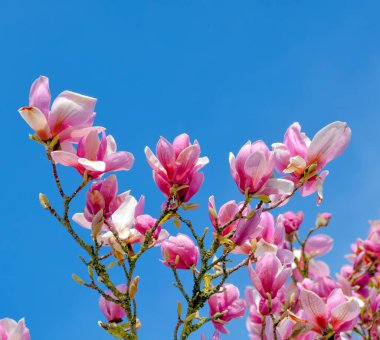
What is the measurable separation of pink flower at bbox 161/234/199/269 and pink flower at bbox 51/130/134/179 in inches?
13.0

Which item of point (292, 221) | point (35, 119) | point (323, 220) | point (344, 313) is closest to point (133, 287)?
point (35, 119)

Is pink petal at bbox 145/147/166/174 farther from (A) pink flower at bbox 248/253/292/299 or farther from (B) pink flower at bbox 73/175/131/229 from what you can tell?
(A) pink flower at bbox 248/253/292/299

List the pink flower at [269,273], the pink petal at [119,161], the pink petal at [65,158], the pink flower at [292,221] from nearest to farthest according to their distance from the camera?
1. the pink petal at [65,158]
2. the pink petal at [119,161]
3. the pink flower at [269,273]
4. the pink flower at [292,221]

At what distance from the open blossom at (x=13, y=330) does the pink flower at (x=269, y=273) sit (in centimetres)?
82

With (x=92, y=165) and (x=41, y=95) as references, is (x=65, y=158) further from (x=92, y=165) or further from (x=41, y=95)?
(x=41, y=95)

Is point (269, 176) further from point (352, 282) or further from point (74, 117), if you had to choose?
point (352, 282)

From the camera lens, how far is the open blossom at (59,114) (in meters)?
1.78

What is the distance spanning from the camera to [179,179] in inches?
73.6

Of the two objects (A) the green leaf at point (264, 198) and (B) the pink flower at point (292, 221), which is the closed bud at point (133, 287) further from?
(B) the pink flower at point (292, 221)

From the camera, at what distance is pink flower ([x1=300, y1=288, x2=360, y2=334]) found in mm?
1960

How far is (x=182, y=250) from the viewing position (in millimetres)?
2008

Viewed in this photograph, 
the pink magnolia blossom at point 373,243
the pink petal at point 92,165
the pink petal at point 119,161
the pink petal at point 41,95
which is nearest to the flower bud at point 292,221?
the pink magnolia blossom at point 373,243

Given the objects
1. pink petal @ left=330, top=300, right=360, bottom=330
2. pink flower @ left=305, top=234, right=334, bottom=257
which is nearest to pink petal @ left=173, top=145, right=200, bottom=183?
pink petal @ left=330, top=300, right=360, bottom=330

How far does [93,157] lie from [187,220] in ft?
1.30
